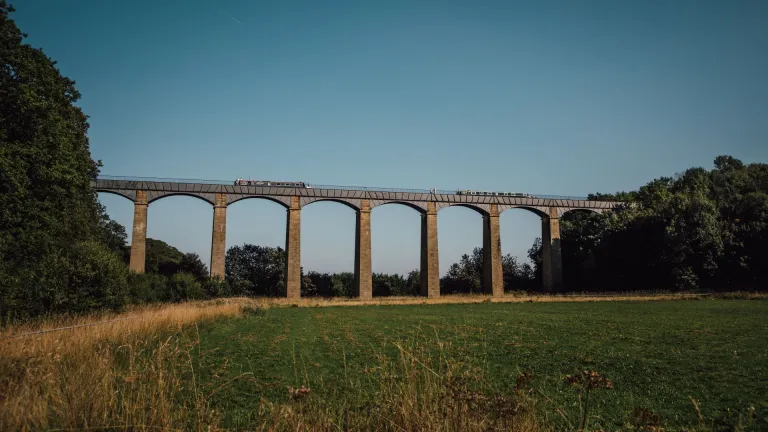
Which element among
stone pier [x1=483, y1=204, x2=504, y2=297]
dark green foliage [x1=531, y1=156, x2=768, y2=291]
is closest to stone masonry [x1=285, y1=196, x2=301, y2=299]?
stone pier [x1=483, y1=204, x2=504, y2=297]

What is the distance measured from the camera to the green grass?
20.4 feet

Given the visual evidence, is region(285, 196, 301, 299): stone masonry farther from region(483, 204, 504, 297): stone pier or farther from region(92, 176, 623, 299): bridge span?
region(483, 204, 504, 297): stone pier

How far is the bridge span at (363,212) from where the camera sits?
38.5 metres

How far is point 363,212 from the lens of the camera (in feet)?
143

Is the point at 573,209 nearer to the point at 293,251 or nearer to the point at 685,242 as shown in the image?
the point at 685,242

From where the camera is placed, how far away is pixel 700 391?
7.01 meters

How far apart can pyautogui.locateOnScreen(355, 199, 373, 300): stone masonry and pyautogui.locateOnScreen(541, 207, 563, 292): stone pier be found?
695 inches

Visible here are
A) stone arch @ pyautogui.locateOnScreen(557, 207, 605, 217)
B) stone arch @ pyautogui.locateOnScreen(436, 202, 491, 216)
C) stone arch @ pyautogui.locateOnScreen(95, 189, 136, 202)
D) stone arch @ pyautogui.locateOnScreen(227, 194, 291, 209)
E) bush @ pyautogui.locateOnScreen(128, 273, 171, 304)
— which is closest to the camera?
bush @ pyautogui.locateOnScreen(128, 273, 171, 304)

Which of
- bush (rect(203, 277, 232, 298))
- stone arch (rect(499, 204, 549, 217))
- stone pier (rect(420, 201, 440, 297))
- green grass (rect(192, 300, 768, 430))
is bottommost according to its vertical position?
green grass (rect(192, 300, 768, 430))

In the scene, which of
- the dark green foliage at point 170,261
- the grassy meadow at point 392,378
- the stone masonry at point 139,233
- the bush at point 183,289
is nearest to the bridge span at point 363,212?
the stone masonry at point 139,233

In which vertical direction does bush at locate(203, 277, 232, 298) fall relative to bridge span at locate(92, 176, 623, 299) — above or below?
below

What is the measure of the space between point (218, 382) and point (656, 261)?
135 feet

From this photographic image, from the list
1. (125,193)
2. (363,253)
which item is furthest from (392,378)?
(125,193)

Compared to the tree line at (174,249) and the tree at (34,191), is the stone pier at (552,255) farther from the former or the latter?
the tree at (34,191)
